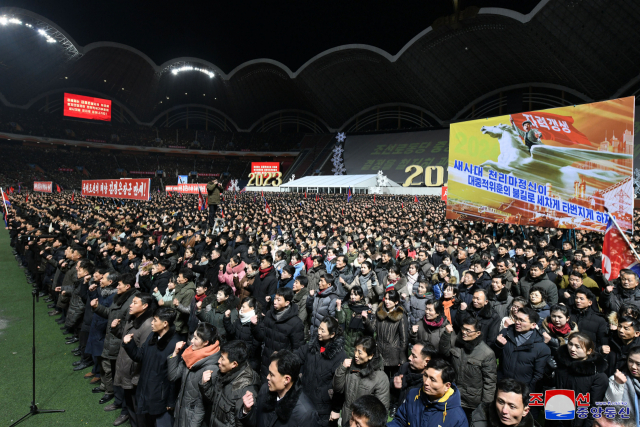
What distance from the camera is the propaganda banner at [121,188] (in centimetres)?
1279

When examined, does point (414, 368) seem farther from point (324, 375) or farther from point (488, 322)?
point (488, 322)

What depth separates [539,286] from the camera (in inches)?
188

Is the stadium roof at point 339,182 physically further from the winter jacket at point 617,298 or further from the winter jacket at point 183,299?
the winter jacket at point 183,299

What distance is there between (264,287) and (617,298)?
182 inches

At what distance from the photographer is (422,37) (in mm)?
30500

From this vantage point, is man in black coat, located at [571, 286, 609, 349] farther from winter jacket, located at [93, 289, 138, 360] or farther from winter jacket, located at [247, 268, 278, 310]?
winter jacket, located at [93, 289, 138, 360]

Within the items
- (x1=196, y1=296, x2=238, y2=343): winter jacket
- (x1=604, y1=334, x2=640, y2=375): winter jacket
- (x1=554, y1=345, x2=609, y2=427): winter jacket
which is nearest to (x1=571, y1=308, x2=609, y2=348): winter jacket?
(x1=604, y1=334, x2=640, y2=375): winter jacket

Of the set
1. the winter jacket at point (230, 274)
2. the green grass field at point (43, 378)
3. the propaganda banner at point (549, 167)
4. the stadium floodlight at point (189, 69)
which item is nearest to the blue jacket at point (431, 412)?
the green grass field at point (43, 378)

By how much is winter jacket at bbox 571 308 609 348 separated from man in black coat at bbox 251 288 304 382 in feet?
9.91

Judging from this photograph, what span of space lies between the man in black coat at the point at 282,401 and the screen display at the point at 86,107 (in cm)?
4973

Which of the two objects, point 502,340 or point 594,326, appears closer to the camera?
point 502,340

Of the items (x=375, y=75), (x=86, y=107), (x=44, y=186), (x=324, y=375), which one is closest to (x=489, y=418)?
(x=324, y=375)

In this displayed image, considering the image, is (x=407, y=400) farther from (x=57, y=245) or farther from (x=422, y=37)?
(x=422, y=37)

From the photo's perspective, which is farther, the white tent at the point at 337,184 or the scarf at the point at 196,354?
the white tent at the point at 337,184
